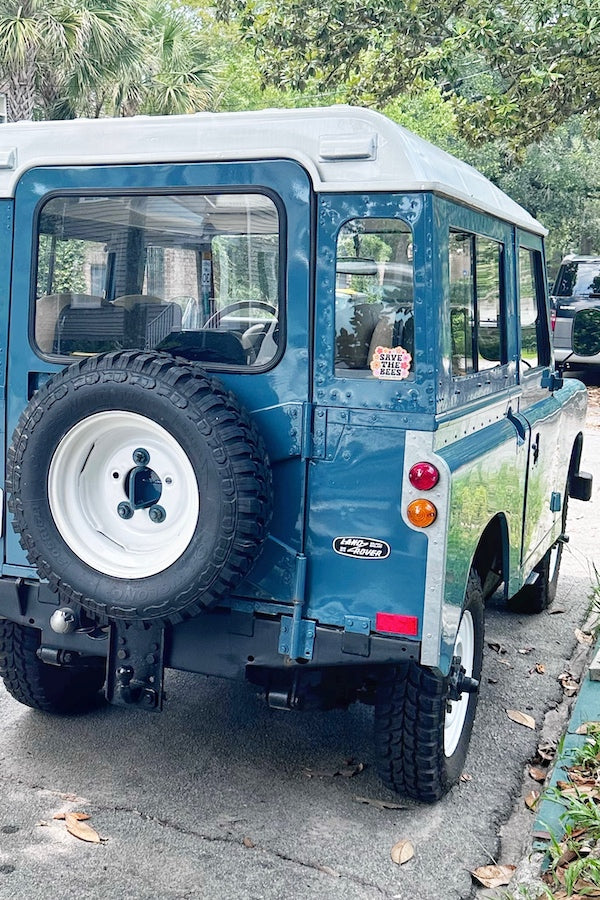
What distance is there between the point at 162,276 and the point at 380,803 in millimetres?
2178

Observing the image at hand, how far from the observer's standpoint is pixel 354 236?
11.6 ft

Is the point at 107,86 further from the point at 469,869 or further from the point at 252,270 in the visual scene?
the point at 469,869

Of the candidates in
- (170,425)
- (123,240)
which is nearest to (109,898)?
(170,425)

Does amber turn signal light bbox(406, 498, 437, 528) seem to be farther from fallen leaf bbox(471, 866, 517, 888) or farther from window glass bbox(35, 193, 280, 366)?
fallen leaf bbox(471, 866, 517, 888)

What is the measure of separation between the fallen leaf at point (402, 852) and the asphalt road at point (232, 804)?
0.08 feet

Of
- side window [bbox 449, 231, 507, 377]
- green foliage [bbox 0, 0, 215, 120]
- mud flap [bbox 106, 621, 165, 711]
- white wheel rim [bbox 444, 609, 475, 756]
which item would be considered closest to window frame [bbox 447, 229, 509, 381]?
side window [bbox 449, 231, 507, 377]

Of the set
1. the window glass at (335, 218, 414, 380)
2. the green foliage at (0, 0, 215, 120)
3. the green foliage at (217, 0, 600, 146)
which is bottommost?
the window glass at (335, 218, 414, 380)

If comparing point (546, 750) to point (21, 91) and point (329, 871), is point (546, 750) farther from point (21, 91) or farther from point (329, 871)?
point (21, 91)

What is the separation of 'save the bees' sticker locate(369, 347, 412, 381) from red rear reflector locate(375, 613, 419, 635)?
81cm

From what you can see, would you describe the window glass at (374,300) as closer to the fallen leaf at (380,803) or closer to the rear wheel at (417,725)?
the rear wheel at (417,725)

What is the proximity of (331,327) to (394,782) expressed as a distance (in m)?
1.74

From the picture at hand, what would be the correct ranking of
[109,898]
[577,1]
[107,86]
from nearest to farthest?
[109,898] → [577,1] → [107,86]

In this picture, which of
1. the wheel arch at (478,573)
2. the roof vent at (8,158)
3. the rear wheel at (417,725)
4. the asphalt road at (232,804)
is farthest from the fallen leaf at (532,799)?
the roof vent at (8,158)

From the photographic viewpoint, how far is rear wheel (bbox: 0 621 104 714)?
14.4 ft
